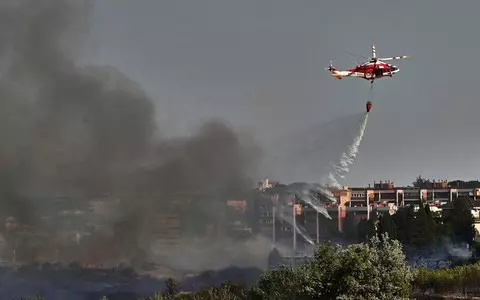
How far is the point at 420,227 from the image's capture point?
9194cm

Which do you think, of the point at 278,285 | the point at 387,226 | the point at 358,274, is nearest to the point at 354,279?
the point at 358,274

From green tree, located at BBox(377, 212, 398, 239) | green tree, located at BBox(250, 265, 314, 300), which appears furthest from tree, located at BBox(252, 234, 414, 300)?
green tree, located at BBox(377, 212, 398, 239)

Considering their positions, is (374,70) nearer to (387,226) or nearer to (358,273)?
(358,273)

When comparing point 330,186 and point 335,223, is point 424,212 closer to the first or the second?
point 335,223

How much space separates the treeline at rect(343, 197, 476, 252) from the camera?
86.0 m

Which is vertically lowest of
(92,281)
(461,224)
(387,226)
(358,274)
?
(92,281)

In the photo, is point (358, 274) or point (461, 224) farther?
point (461, 224)

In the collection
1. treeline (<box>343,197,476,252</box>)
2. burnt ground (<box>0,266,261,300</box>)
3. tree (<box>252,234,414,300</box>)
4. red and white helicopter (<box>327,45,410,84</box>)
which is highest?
→ red and white helicopter (<box>327,45,410,84</box>)

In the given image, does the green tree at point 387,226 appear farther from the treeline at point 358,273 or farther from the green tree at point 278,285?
the treeline at point 358,273

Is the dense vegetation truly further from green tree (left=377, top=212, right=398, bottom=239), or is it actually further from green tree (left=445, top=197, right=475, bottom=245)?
green tree (left=445, top=197, right=475, bottom=245)

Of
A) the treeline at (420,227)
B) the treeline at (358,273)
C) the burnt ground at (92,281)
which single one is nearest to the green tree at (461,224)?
the treeline at (420,227)

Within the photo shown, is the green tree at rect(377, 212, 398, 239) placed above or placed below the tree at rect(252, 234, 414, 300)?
above

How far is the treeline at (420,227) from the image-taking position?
86000 millimetres

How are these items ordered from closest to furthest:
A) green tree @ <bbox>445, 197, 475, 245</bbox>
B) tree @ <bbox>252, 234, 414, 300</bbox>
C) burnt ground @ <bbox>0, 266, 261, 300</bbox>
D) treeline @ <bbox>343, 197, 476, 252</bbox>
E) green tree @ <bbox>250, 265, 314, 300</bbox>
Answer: tree @ <bbox>252, 234, 414, 300</bbox> < green tree @ <bbox>250, 265, 314, 300</bbox> < burnt ground @ <bbox>0, 266, 261, 300</bbox> < treeline @ <bbox>343, 197, 476, 252</bbox> < green tree @ <bbox>445, 197, 475, 245</bbox>
